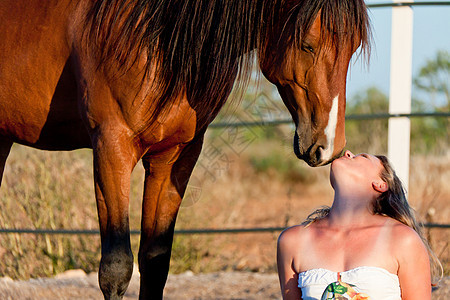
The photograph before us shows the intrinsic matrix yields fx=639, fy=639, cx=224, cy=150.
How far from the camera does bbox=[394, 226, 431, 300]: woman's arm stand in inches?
67.9

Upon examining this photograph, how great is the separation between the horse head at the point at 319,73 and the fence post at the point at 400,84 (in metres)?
1.90

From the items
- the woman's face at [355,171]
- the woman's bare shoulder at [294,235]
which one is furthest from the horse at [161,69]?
the woman's bare shoulder at [294,235]

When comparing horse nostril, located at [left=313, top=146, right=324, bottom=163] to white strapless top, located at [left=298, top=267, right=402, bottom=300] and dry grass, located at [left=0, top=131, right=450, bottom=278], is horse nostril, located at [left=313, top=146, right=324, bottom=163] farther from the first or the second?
dry grass, located at [left=0, top=131, right=450, bottom=278]

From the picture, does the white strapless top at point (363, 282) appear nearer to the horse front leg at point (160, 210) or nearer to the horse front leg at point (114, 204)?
the horse front leg at point (114, 204)

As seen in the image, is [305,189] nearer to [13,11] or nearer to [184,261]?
[184,261]

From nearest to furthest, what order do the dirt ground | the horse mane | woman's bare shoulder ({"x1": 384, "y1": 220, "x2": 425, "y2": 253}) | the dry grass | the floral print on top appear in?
the floral print on top, woman's bare shoulder ({"x1": 384, "y1": 220, "x2": 425, "y2": 253}), the horse mane, the dirt ground, the dry grass

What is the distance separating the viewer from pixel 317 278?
1756 mm

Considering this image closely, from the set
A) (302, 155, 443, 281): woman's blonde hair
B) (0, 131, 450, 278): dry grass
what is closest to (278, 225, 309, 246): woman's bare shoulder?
(302, 155, 443, 281): woman's blonde hair

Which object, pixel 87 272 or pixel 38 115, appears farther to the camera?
pixel 87 272

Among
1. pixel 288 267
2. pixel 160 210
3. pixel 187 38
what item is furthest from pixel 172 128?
pixel 288 267

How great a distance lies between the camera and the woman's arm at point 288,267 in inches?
73.7

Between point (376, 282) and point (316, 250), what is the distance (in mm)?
209

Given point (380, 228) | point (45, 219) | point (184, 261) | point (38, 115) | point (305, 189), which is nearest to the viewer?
point (380, 228)

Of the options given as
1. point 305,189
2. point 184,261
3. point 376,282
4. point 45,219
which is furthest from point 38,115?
point 305,189
